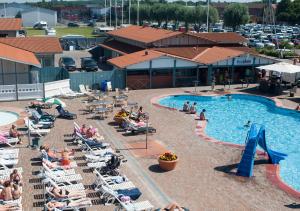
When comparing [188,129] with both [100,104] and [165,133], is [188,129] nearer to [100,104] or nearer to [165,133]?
[165,133]

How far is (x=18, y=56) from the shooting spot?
32.1m

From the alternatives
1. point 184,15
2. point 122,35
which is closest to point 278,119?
point 122,35

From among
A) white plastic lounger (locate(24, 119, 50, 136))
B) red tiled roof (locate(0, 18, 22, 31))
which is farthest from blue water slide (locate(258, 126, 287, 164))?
red tiled roof (locate(0, 18, 22, 31))

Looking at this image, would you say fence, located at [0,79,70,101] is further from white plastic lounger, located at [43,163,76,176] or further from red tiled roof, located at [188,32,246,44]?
red tiled roof, located at [188,32,246,44]

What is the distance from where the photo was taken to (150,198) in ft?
50.1

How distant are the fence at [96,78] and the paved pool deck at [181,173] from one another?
834 centimetres

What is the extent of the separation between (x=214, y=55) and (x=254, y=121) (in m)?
11.3

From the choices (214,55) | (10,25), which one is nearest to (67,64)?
(10,25)

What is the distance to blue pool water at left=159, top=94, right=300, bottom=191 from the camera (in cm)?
2108

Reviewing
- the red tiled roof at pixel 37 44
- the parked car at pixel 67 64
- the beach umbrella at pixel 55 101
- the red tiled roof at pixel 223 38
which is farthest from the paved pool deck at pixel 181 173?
the red tiled roof at pixel 223 38

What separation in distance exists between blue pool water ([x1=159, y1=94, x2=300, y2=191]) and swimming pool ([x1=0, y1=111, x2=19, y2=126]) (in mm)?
10881

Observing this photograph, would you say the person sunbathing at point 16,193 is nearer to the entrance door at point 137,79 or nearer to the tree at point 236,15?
the entrance door at point 137,79

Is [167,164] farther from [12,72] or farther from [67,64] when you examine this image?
[67,64]

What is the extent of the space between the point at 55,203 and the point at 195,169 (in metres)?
6.71
